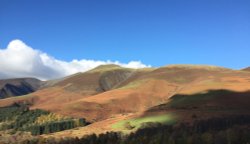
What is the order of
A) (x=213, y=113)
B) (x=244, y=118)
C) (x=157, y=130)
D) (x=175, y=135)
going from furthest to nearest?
(x=213, y=113)
(x=244, y=118)
(x=157, y=130)
(x=175, y=135)

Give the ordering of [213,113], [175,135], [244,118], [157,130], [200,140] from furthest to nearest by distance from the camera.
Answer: [213,113], [244,118], [157,130], [175,135], [200,140]

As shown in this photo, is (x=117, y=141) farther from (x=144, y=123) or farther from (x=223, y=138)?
(x=144, y=123)

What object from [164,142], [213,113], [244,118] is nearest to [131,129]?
[213,113]

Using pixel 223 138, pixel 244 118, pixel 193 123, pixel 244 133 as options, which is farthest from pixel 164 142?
pixel 244 118

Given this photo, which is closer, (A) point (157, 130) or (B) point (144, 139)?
(B) point (144, 139)

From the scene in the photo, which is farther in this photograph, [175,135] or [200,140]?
[175,135]

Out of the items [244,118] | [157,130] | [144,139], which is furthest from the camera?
[244,118]

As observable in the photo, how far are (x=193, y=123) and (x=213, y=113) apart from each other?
22.7 meters

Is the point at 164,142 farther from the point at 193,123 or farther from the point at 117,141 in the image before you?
the point at 193,123

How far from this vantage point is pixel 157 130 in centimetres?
17112

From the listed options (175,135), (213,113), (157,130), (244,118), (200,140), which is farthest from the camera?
(213,113)

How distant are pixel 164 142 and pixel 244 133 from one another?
28.7 m

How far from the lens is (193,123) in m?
182

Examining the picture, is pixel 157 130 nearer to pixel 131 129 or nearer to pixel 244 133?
pixel 131 129
